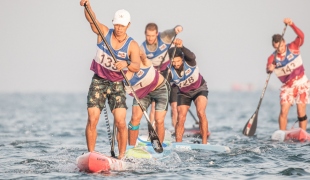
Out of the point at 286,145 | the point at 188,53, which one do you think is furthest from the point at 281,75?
the point at 188,53

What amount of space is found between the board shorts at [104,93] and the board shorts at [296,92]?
6830 millimetres

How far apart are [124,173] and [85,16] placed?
267cm

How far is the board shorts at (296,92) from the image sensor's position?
18719 mm

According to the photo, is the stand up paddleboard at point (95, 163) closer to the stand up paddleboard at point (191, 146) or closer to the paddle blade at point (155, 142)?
the paddle blade at point (155, 142)

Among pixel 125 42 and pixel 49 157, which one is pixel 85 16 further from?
pixel 49 157

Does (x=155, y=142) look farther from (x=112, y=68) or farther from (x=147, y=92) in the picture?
(x=112, y=68)

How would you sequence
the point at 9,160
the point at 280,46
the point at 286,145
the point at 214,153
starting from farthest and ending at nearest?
the point at 280,46
the point at 286,145
the point at 214,153
the point at 9,160

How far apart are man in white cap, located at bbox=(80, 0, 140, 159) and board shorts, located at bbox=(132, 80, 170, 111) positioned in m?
1.69

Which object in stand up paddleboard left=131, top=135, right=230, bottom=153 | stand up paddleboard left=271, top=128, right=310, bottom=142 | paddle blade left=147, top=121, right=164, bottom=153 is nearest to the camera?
paddle blade left=147, top=121, right=164, bottom=153

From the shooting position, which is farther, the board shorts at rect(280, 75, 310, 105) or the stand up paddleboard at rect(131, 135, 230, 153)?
the board shorts at rect(280, 75, 310, 105)

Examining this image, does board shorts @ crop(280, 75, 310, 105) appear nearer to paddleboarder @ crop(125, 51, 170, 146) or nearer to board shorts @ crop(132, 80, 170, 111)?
paddleboarder @ crop(125, 51, 170, 146)

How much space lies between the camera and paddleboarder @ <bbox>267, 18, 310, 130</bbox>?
18.4 meters

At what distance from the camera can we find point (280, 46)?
60.2ft

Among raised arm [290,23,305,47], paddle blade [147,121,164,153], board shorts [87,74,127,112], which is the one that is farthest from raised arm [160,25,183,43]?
board shorts [87,74,127,112]
